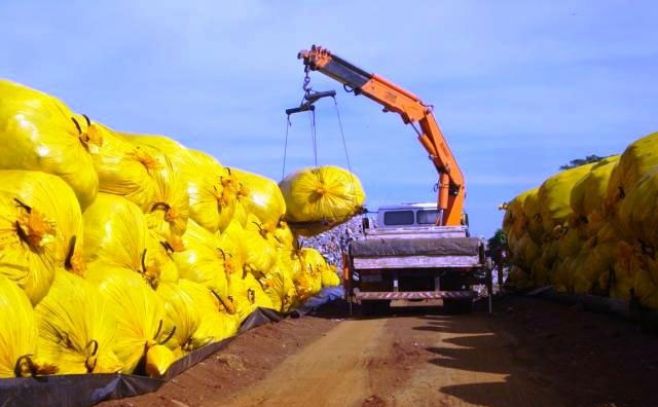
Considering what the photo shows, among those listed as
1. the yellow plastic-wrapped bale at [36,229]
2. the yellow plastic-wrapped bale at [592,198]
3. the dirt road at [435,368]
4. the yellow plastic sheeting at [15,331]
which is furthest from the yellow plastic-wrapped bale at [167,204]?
the yellow plastic-wrapped bale at [592,198]

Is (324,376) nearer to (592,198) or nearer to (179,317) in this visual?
(179,317)

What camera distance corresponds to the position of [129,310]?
6.34 meters

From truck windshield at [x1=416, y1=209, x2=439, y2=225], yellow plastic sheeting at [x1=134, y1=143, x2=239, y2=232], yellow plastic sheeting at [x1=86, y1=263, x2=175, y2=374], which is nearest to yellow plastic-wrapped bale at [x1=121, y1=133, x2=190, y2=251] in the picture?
yellow plastic sheeting at [x1=134, y1=143, x2=239, y2=232]

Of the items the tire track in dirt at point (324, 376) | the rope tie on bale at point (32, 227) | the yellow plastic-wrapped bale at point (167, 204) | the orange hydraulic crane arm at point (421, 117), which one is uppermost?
the orange hydraulic crane arm at point (421, 117)

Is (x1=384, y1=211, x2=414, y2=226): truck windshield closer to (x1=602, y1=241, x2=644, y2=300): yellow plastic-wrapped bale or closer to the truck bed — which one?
the truck bed

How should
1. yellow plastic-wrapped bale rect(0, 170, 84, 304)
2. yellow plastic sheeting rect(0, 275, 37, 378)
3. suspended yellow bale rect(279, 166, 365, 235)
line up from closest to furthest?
1. yellow plastic sheeting rect(0, 275, 37, 378)
2. yellow plastic-wrapped bale rect(0, 170, 84, 304)
3. suspended yellow bale rect(279, 166, 365, 235)

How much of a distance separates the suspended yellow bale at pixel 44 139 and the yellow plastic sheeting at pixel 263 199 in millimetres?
6205

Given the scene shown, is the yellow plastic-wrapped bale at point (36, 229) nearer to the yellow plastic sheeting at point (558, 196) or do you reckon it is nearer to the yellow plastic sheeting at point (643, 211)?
the yellow plastic sheeting at point (643, 211)

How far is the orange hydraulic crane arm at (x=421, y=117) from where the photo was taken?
17.2 m

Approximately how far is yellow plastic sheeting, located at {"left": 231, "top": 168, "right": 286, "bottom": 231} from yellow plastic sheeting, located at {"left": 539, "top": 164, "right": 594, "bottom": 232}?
189 inches

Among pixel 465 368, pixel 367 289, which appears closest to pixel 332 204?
pixel 367 289

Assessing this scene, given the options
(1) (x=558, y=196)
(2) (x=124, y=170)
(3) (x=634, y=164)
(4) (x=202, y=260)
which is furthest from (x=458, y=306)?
(2) (x=124, y=170)

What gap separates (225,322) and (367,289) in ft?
19.0

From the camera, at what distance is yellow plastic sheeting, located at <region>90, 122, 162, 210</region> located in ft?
22.9
